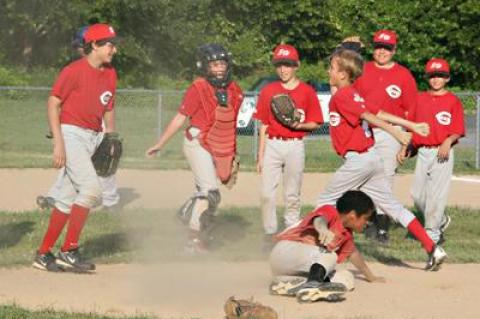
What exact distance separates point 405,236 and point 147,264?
10.5 feet

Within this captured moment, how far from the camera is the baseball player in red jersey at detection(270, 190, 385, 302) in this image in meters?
8.48

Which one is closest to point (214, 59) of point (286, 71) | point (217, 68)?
point (217, 68)

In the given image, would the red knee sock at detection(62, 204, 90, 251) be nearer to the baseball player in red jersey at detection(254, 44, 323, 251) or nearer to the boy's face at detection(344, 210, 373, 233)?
the baseball player in red jersey at detection(254, 44, 323, 251)

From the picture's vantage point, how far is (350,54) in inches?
376

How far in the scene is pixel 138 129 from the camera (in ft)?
77.4

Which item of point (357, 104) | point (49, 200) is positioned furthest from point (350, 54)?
point (49, 200)

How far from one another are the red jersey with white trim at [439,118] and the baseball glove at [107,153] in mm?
2948

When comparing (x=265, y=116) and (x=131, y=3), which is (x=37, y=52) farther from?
(x=265, y=116)

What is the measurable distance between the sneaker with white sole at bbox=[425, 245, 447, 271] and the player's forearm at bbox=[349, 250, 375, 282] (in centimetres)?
65

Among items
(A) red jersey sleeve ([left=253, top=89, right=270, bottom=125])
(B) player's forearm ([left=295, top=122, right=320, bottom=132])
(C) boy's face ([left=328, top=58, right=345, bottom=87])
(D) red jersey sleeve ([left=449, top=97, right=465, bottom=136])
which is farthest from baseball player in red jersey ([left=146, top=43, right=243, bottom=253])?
(D) red jersey sleeve ([left=449, top=97, right=465, bottom=136])

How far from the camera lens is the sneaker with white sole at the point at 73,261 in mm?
9570

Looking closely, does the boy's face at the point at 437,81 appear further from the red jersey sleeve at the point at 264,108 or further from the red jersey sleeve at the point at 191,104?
the red jersey sleeve at the point at 191,104

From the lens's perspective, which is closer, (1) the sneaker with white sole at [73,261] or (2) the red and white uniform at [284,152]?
(1) the sneaker with white sole at [73,261]

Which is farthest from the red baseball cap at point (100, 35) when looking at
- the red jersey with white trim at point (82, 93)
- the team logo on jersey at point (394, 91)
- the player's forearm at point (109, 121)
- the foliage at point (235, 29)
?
the foliage at point (235, 29)
